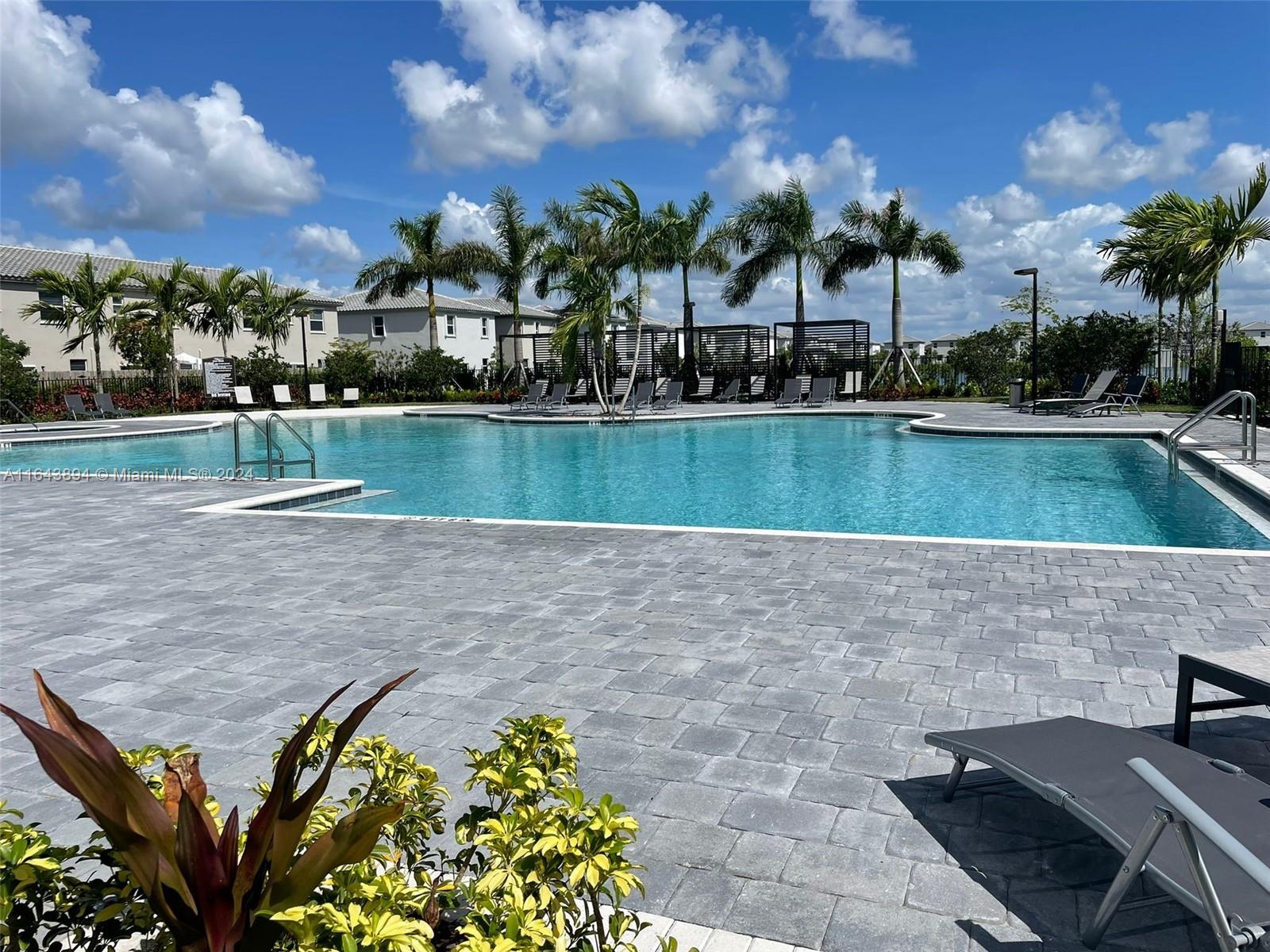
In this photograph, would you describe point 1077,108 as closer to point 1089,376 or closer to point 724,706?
point 1089,376

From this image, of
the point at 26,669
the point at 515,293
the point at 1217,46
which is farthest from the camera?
the point at 515,293

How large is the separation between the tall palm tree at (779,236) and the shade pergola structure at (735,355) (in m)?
2.35

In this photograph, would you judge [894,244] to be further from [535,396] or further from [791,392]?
[535,396]

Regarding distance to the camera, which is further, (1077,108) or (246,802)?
(1077,108)

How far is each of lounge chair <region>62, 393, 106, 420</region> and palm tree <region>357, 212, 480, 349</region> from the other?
1267 cm

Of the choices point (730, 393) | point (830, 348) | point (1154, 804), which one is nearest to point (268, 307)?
point (730, 393)

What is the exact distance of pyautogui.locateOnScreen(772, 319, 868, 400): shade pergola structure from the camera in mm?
29438

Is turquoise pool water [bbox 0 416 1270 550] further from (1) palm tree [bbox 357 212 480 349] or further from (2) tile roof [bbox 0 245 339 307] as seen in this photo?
(2) tile roof [bbox 0 245 339 307]

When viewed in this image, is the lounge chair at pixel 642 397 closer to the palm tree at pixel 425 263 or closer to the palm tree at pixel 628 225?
the palm tree at pixel 628 225

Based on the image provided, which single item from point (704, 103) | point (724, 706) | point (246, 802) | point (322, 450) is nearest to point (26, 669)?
point (246, 802)

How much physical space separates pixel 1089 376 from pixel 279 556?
76.3ft

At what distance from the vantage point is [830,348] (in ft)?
98.0

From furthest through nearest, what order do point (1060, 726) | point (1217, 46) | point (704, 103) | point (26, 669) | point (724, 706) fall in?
1. point (704, 103)
2. point (1217, 46)
3. point (26, 669)
4. point (724, 706)
5. point (1060, 726)

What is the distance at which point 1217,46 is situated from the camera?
13.9 metres
